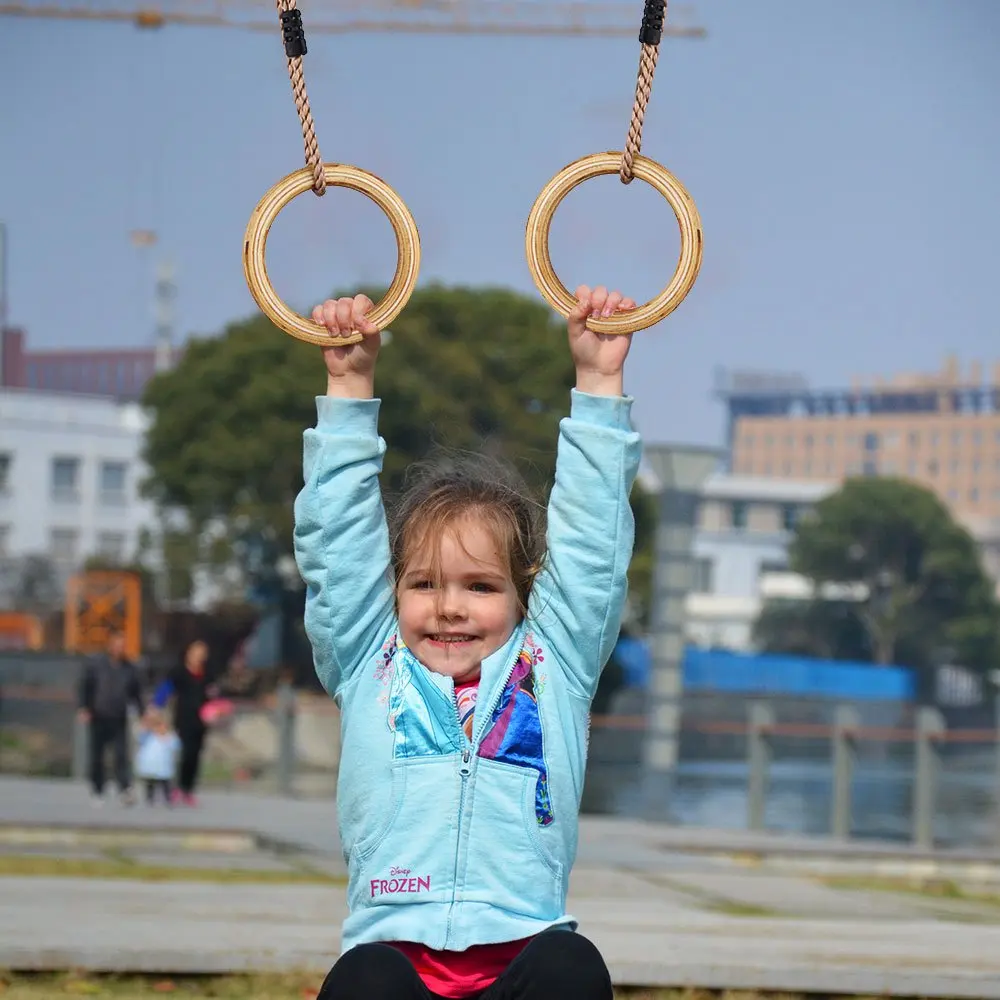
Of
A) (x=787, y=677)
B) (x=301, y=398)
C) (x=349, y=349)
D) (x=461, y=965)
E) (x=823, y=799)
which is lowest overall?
(x=823, y=799)

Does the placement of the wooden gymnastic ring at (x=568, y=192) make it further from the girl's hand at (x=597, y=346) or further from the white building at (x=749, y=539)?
the white building at (x=749, y=539)

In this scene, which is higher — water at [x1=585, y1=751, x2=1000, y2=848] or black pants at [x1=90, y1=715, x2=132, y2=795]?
black pants at [x1=90, y1=715, x2=132, y2=795]

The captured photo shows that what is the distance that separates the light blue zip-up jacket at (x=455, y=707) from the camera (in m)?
3.32

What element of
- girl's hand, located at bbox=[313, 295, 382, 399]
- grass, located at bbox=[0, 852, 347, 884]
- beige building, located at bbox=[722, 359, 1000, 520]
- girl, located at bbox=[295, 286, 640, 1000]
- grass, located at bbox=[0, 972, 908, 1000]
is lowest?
grass, located at bbox=[0, 852, 347, 884]

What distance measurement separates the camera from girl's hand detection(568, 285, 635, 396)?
355 cm

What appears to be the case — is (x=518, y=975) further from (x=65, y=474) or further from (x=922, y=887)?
(x=65, y=474)

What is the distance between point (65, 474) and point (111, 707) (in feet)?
218

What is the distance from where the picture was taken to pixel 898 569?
9181 cm

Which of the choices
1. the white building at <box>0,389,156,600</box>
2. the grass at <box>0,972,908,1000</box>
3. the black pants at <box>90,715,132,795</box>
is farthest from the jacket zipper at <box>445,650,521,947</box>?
the white building at <box>0,389,156,600</box>

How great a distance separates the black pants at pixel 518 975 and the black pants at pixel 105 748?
13.7 meters

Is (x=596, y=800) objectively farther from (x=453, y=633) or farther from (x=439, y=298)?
(x=439, y=298)

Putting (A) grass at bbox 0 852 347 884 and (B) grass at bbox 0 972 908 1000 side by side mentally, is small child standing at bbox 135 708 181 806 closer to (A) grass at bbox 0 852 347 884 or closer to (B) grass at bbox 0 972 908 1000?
(A) grass at bbox 0 852 347 884

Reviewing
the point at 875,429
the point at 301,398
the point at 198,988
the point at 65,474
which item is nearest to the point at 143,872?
the point at 198,988

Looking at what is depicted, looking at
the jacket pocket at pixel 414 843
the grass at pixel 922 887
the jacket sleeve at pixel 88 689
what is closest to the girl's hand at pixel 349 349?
the jacket pocket at pixel 414 843
